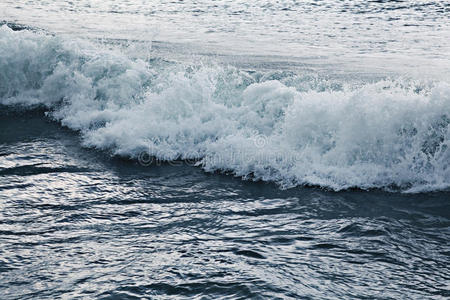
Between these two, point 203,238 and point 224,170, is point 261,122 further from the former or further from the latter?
point 203,238

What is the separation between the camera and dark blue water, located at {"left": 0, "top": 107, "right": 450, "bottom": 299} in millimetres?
4457

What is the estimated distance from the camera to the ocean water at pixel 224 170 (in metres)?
4.68

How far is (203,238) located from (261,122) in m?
3.31

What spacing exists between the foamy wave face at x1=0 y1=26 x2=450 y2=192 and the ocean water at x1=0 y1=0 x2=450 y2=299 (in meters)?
0.03

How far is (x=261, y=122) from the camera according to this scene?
329 inches

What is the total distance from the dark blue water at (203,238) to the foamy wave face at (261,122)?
1.40ft

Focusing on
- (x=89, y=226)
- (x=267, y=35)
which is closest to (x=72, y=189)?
(x=89, y=226)

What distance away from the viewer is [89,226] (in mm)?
5684

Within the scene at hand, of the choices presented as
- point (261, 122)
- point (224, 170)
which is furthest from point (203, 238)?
point (261, 122)

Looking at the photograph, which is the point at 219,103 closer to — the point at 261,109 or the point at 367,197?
the point at 261,109

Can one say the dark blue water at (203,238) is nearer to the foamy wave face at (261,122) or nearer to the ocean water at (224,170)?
the ocean water at (224,170)

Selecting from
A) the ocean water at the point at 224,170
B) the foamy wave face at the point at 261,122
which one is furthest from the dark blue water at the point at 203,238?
the foamy wave face at the point at 261,122

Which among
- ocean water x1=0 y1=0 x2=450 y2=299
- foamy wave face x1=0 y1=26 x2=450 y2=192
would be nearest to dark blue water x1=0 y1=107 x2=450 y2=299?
ocean water x1=0 y1=0 x2=450 y2=299

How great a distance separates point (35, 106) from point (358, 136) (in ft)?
21.8
